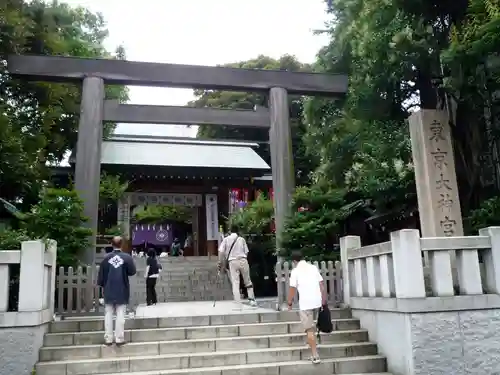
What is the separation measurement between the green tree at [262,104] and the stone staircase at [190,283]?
425 inches

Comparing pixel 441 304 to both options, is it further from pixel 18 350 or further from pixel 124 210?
pixel 124 210

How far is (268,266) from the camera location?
1778 centimetres

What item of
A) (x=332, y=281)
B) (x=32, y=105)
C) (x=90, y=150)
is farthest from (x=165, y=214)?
(x=332, y=281)

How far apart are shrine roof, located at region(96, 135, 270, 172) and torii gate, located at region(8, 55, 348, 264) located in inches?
256

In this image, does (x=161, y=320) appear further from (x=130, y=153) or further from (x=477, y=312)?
(x=130, y=153)

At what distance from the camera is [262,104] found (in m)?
30.3

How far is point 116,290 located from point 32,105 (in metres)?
10.0

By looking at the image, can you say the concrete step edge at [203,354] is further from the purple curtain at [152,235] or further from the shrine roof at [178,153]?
the purple curtain at [152,235]

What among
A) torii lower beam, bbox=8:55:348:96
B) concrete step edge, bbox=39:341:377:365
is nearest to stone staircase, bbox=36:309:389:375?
concrete step edge, bbox=39:341:377:365

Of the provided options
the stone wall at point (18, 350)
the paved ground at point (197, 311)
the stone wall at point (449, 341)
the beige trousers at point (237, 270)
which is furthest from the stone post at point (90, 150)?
the stone wall at point (449, 341)

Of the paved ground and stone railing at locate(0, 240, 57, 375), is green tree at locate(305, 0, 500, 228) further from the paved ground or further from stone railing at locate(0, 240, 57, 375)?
stone railing at locate(0, 240, 57, 375)

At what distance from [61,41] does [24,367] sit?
40.9 feet

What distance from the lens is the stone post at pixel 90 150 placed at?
11.8 m

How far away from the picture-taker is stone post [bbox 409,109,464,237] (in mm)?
8562
